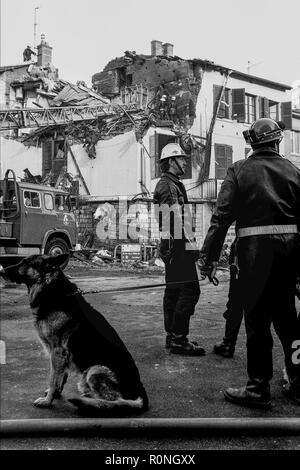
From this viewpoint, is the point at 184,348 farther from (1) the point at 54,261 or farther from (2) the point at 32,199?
(2) the point at 32,199

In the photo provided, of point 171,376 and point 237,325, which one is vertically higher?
point 237,325

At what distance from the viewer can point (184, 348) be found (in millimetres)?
3119

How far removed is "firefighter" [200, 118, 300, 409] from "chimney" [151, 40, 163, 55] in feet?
3.39

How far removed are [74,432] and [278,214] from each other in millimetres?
1469

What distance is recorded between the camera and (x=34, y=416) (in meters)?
2.20

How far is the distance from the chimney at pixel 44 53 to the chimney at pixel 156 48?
0.70 m

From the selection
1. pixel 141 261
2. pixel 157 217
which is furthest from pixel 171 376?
pixel 141 261

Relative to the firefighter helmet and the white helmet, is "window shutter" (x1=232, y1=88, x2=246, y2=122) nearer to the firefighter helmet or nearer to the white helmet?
the white helmet

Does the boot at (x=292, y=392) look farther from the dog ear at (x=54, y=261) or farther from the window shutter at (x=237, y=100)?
the window shutter at (x=237, y=100)

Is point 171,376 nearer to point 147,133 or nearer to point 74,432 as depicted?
point 74,432

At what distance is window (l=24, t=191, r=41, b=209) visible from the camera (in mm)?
7969

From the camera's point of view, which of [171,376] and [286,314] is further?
[171,376]

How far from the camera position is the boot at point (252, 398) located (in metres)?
2.32

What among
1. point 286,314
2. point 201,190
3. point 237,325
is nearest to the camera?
point 286,314
